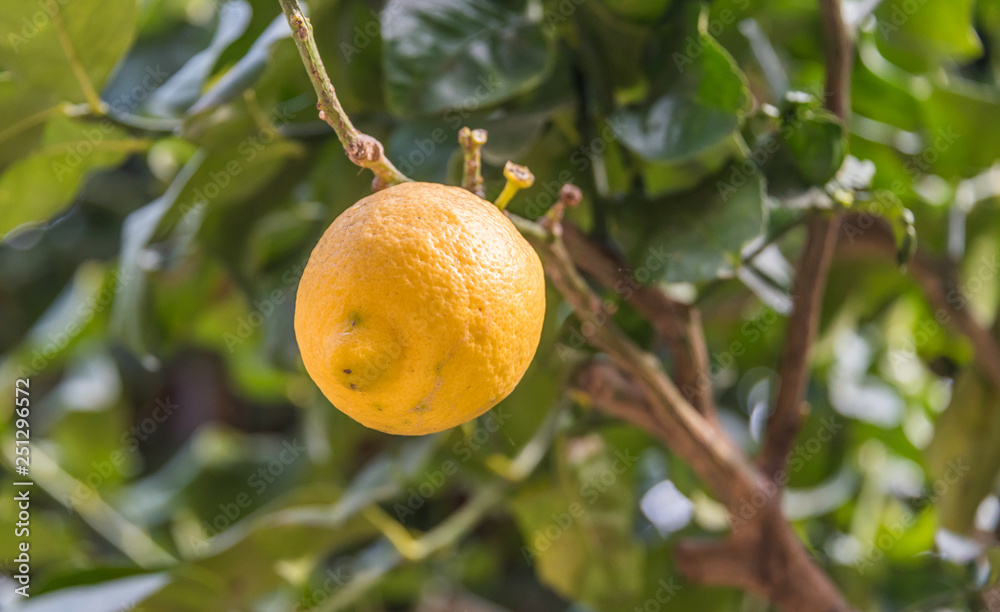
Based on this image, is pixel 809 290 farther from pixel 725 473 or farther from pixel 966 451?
pixel 966 451

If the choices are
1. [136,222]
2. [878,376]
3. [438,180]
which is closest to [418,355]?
[438,180]

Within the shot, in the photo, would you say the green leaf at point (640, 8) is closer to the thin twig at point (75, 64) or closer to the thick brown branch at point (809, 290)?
the thick brown branch at point (809, 290)

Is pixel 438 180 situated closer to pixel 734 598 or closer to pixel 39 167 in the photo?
pixel 39 167

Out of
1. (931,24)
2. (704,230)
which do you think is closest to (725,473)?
(704,230)

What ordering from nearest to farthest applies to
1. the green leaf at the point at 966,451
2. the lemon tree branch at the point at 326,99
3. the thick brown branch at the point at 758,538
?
1. the lemon tree branch at the point at 326,99
2. the thick brown branch at the point at 758,538
3. the green leaf at the point at 966,451

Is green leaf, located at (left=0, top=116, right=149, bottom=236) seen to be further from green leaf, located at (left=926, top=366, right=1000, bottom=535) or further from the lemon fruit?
green leaf, located at (left=926, top=366, right=1000, bottom=535)

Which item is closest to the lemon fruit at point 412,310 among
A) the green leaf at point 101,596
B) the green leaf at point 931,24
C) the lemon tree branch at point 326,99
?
the lemon tree branch at point 326,99

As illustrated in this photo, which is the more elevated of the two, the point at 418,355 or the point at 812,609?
the point at 418,355
